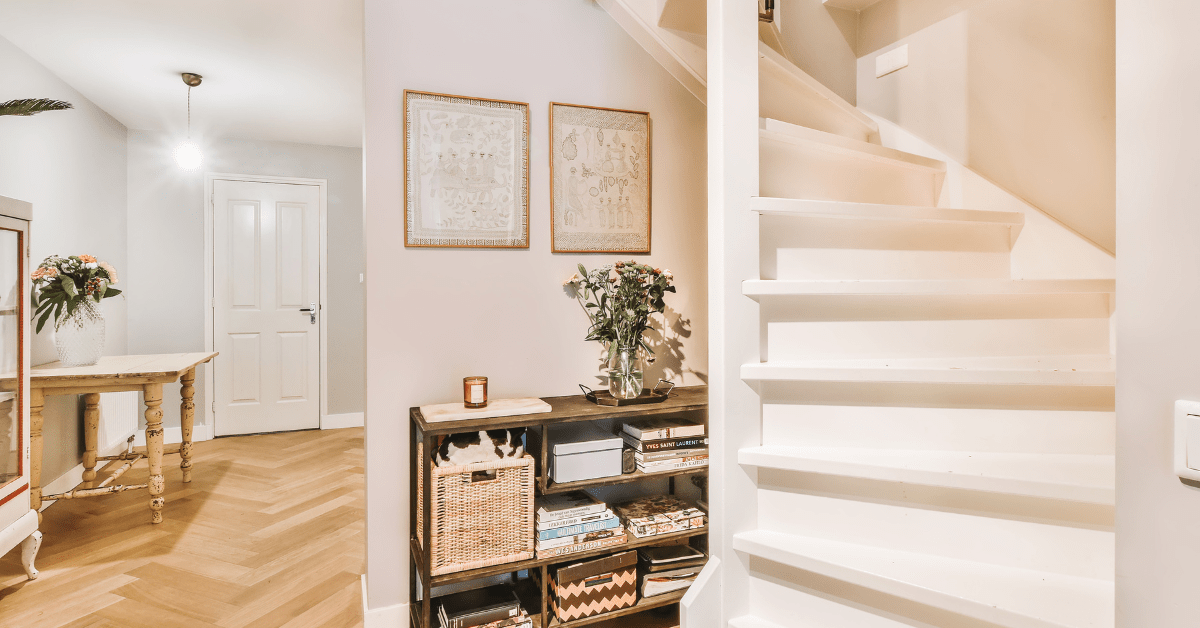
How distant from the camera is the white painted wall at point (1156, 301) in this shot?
0.79 metres

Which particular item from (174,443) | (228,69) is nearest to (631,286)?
(228,69)

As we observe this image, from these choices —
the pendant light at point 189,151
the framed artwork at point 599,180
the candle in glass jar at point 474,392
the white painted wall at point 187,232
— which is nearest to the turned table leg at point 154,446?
the pendant light at point 189,151

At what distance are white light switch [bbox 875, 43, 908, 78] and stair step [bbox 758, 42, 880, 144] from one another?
44 centimetres

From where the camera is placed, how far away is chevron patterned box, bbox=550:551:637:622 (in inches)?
71.4

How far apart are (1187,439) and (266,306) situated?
5071 mm

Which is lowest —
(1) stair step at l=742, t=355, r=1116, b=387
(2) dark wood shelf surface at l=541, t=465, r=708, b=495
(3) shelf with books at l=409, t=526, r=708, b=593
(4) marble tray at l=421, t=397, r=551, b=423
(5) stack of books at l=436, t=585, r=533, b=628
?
(5) stack of books at l=436, t=585, r=533, b=628

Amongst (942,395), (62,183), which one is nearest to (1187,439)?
(942,395)

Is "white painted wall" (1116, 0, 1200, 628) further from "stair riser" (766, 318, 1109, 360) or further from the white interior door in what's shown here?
the white interior door

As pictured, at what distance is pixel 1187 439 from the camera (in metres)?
0.77

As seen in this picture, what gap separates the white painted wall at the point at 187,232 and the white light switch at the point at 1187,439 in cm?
481

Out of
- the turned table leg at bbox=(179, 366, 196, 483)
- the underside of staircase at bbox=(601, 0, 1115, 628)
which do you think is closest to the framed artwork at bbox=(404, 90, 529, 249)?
the underside of staircase at bbox=(601, 0, 1115, 628)

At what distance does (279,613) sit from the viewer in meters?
2.04

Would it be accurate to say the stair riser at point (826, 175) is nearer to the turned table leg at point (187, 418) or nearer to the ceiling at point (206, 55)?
the ceiling at point (206, 55)

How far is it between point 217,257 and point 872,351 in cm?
466
